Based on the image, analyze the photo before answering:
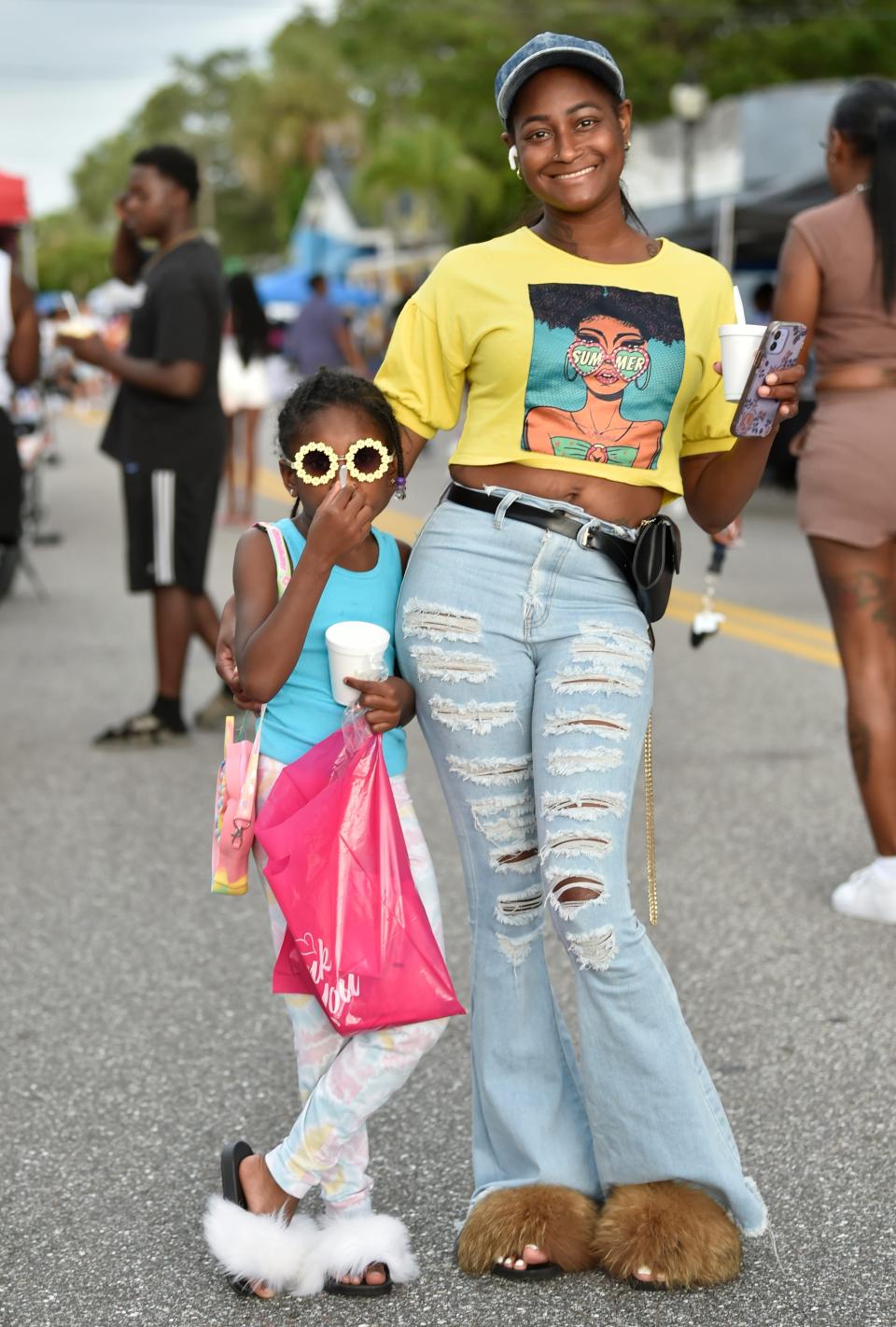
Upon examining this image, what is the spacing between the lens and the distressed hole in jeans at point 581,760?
2.80 m

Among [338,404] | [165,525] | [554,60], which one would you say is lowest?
[165,525]

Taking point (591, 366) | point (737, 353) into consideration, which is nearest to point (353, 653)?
point (591, 366)

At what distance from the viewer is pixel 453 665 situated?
2865 mm

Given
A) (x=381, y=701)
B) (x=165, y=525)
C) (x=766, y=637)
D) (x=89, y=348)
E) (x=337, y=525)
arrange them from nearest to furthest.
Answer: (x=337, y=525)
(x=381, y=701)
(x=89, y=348)
(x=165, y=525)
(x=766, y=637)

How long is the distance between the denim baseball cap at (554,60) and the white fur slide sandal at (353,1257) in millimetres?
1822

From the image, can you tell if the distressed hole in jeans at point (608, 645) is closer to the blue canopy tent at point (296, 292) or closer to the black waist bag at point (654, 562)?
the black waist bag at point (654, 562)

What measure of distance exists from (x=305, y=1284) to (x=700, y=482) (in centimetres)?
150

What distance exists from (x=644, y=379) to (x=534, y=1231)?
4.55ft

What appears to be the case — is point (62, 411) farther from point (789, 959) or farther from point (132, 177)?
point (789, 959)

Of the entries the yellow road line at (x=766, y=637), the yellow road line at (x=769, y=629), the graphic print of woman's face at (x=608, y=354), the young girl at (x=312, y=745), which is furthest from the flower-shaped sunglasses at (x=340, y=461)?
the yellow road line at (x=766, y=637)

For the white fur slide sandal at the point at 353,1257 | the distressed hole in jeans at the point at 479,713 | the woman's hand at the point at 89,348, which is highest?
the distressed hole in jeans at the point at 479,713

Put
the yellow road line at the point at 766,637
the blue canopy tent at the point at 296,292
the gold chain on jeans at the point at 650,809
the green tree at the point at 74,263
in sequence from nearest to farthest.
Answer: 1. the gold chain on jeans at the point at 650,809
2. the yellow road line at the point at 766,637
3. the blue canopy tent at the point at 296,292
4. the green tree at the point at 74,263

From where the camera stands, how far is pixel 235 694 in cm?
289

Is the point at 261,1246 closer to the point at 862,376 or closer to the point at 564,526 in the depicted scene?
the point at 564,526
